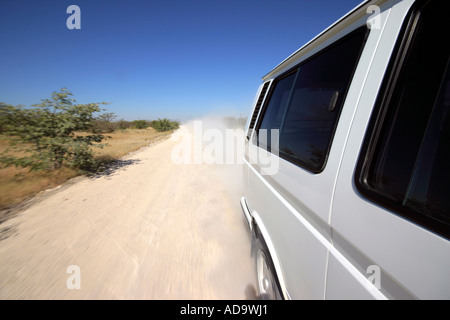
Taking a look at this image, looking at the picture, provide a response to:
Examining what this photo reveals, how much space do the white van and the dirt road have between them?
1.54 metres

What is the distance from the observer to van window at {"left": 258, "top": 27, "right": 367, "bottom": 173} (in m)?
0.93

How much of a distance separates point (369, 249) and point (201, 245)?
96.6 inches

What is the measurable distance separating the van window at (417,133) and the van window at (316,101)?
0.23 metres

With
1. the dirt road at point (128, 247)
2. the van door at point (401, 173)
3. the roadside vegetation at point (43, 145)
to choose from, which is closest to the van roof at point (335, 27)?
the van door at point (401, 173)

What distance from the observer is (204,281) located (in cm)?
210

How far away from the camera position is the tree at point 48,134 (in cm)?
506

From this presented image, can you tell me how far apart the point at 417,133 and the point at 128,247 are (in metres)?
3.32

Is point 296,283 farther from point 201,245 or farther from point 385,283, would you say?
point 201,245

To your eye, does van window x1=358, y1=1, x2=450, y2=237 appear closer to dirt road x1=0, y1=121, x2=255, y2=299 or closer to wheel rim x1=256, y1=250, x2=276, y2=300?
wheel rim x1=256, y1=250, x2=276, y2=300

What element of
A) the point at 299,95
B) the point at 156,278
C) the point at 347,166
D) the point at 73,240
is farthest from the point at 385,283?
the point at 73,240

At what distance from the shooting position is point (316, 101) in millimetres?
1230

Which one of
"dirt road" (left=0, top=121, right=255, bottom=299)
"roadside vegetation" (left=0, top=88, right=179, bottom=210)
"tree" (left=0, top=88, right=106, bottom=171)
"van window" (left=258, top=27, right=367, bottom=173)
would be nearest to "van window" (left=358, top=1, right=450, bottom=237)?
"van window" (left=258, top=27, right=367, bottom=173)

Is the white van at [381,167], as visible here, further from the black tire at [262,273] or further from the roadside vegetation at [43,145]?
the roadside vegetation at [43,145]

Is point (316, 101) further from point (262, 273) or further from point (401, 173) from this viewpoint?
point (262, 273)
